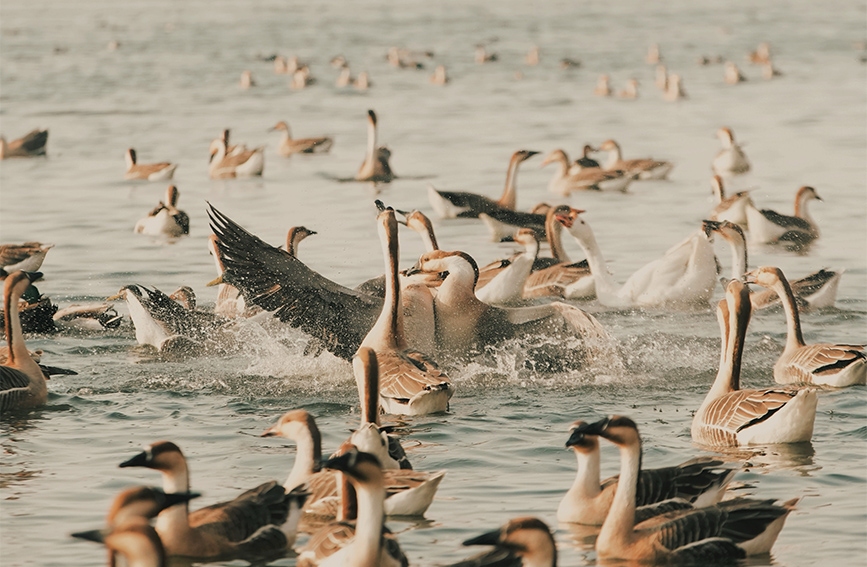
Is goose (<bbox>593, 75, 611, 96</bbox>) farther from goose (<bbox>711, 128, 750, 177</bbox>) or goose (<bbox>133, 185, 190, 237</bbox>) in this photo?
goose (<bbox>133, 185, 190, 237</bbox>)

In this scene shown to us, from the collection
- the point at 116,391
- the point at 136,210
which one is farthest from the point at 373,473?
the point at 136,210

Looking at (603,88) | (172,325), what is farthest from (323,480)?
(603,88)

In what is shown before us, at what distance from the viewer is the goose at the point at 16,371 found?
10.0m

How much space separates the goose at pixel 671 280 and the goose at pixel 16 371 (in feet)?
20.4

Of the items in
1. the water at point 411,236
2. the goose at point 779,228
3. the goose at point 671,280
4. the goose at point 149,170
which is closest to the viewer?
the water at point 411,236

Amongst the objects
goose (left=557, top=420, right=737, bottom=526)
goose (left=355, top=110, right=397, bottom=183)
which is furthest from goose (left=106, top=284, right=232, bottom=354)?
goose (left=355, top=110, right=397, bottom=183)

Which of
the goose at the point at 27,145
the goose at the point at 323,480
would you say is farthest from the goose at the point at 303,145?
the goose at the point at 323,480

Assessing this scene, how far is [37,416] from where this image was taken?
1010cm

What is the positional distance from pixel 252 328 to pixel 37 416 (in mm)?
2714

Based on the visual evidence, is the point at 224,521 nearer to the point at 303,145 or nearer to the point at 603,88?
the point at 303,145

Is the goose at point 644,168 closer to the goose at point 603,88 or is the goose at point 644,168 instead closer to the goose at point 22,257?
the goose at point 22,257

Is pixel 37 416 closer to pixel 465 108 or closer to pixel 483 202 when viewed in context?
pixel 483 202

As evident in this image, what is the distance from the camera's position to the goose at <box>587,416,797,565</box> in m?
6.67

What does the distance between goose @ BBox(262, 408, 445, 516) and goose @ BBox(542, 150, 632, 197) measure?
613 inches
